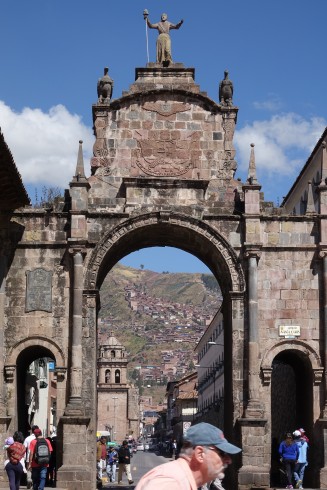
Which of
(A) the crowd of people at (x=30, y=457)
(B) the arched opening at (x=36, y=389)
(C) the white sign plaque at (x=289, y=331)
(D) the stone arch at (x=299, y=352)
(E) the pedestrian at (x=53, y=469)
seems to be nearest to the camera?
(A) the crowd of people at (x=30, y=457)

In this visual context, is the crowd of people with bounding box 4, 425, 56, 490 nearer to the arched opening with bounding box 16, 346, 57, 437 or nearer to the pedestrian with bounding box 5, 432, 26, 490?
the pedestrian with bounding box 5, 432, 26, 490

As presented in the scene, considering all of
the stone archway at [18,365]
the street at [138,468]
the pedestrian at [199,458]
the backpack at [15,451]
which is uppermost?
the stone archway at [18,365]

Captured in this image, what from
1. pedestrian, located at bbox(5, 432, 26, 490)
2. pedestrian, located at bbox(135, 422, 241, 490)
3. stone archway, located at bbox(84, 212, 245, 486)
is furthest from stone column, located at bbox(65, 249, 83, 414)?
pedestrian, located at bbox(135, 422, 241, 490)

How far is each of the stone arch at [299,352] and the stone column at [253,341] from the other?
0.47m

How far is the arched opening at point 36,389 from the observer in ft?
99.5

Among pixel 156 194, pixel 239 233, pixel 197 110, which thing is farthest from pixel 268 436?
pixel 197 110

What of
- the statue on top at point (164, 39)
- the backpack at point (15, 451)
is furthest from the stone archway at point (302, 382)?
the backpack at point (15, 451)

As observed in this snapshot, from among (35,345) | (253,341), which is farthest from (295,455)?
(35,345)

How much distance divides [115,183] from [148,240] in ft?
8.67

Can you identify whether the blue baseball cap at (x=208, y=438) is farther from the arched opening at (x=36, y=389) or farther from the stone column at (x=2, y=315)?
the arched opening at (x=36, y=389)

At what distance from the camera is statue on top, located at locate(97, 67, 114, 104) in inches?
1212

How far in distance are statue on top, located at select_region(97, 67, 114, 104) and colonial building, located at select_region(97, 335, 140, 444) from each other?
303 ft

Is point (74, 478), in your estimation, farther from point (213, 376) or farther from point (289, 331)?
point (213, 376)

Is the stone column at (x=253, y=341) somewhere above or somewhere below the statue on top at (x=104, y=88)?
below
